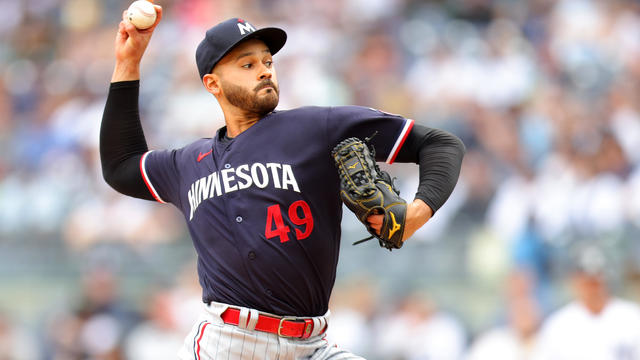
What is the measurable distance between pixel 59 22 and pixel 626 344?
9885 millimetres

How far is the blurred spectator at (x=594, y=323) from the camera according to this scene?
5625 mm

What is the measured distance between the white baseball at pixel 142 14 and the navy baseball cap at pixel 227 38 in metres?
0.37

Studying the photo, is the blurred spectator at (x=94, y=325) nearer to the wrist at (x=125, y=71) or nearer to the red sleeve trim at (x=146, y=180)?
the red sleeve trim at (x=146, y=180)

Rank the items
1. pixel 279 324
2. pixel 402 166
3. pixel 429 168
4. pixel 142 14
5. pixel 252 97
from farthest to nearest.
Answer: pixel 402 166 < pixel 142 14 < pixel 252 97 < pixel 279 324 < pixel 429 168

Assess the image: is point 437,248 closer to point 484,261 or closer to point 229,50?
point 484,261

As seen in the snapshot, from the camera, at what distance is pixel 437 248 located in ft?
25.8

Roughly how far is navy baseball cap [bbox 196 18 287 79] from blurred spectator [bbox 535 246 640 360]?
10.9 ft

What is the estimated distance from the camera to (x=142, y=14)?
12.0 ft

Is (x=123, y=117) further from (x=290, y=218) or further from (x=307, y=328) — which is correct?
(x=307, y=328)

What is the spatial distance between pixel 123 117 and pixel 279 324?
1216 millimetres

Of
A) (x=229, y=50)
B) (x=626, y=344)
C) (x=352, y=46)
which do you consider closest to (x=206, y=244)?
(x=229, y=50)

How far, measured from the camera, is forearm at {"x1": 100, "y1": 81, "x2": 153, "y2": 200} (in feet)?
12.2

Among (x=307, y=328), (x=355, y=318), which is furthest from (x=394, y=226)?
(x=355, y=318)

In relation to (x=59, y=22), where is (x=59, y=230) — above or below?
below
